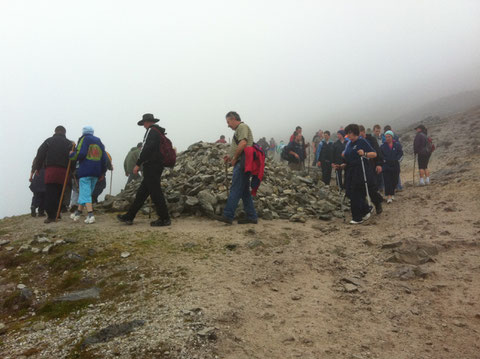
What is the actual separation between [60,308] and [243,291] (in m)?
2.41

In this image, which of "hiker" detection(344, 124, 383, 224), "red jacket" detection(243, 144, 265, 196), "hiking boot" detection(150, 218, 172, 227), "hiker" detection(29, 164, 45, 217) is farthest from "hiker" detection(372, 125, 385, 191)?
"hiker" detection(29, 164, 45, 217)

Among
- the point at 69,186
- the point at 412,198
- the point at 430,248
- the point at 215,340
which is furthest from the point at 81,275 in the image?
the point at 412,198

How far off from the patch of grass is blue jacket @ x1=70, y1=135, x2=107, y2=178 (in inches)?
169

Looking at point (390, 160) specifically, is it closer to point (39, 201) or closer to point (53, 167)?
point (53, 167)

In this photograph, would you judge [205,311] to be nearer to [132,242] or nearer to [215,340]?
[215,340]

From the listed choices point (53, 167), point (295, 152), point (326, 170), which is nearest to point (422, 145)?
point (326, 170)

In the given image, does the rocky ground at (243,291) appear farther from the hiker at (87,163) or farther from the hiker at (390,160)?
the hiker at (390,160)

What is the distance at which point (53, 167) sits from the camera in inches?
323

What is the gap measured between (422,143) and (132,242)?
1153 cm

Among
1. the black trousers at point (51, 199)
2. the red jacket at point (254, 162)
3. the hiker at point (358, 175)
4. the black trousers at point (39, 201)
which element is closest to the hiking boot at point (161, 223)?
the red jacket at point (254, 162)

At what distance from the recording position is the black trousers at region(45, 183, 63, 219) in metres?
8.25

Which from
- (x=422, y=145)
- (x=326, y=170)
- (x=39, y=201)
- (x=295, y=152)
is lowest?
(x=326, y=170)

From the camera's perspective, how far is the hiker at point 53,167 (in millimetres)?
8211

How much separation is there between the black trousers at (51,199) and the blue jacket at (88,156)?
48.9 inches
